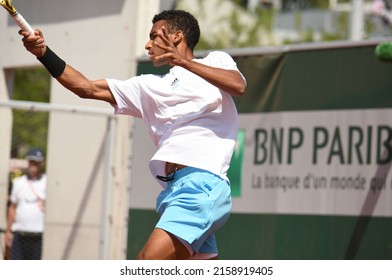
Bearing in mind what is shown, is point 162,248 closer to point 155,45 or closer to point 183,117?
point 183,117

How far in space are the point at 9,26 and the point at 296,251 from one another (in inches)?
206

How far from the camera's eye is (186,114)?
257 inches

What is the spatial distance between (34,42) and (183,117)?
1031mm

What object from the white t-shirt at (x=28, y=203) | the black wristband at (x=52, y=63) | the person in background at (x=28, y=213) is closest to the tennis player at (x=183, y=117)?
the black wristband at (x=52, y=63)

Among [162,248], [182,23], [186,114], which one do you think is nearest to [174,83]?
[186,114]

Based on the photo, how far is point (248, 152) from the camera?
34.8ft

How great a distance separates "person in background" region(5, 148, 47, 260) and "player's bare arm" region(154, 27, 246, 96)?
695cm

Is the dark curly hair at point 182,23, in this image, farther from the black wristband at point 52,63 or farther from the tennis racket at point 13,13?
the tennis racket at point 13,13

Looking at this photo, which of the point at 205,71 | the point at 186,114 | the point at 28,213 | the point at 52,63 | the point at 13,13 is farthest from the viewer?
the point at 28,213

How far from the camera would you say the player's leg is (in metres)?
6.13

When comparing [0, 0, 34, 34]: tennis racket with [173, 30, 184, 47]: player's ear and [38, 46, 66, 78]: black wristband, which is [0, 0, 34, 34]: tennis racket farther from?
[173, 30, 184, 47]: player's ear

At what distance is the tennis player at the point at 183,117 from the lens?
6273 mm
